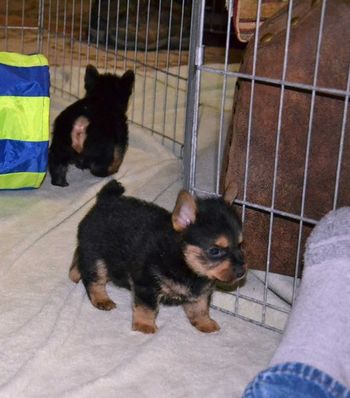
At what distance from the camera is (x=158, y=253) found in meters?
2.66

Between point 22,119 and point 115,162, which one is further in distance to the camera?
point 115,162

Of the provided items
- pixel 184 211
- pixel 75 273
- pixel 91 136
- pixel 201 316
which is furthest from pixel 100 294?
pixel 91 136

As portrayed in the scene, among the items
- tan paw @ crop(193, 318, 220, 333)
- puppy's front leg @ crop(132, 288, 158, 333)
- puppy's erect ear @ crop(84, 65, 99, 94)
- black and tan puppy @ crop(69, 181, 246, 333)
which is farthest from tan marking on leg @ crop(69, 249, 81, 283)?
puppy's erect ear @ crop(84, 65, 99, 94)

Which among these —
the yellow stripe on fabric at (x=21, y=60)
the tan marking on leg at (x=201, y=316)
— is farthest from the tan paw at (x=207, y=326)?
the yellow stripe on fabric at (x=21, y=60)

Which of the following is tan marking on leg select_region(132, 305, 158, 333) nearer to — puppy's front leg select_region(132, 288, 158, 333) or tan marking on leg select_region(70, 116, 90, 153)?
puppy's front leg select_region(132, 288, 158, 333)

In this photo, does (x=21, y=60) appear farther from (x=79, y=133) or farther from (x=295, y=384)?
(x=295, y=384)

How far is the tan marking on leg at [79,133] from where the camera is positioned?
3980 mm

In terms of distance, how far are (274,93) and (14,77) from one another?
1.35 meters

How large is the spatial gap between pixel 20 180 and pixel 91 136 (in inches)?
15.7

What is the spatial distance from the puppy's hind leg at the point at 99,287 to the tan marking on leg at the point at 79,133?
47.8 inches

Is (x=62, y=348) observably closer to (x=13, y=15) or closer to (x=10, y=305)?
(x=10, y=305)

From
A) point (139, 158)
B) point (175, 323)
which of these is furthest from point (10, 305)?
point (139, 158)

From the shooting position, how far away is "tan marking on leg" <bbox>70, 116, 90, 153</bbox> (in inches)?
157

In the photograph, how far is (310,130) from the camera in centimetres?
262
